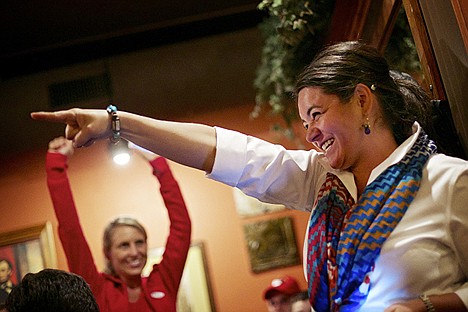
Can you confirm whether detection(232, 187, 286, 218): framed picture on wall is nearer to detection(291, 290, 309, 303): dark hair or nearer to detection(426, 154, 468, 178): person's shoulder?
detection(291, 290, 309, 303): dark hair

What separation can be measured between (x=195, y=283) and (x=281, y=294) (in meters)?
0.75

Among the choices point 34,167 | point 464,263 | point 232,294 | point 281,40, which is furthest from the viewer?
point 34,167

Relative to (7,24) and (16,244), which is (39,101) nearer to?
(7,24)

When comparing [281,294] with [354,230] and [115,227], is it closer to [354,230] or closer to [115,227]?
[115,227]

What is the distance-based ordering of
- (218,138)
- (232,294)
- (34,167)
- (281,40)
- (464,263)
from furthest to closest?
(34,167), (232,294), (281,40), (218,138), (464,263)

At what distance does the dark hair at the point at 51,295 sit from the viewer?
1.47 metres

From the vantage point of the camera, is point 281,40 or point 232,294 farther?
point 232,294

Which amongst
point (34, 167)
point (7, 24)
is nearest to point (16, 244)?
point (34, 167)

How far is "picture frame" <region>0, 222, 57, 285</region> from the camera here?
3865mm

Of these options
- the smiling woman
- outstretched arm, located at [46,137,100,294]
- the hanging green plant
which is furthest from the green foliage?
the smiling woman

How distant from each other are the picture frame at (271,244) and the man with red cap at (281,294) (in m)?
0.64

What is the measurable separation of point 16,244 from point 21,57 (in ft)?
3.67

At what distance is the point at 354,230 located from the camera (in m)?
1.36

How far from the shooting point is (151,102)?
4.20 m
